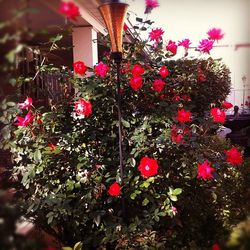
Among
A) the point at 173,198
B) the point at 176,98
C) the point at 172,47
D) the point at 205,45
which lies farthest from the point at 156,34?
the point at 173,198

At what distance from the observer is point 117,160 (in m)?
2.39

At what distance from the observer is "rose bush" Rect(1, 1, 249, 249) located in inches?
88.2

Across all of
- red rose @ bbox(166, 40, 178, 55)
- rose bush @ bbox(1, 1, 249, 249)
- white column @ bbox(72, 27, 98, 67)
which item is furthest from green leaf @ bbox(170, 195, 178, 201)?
white column @ bbox(72, 27, 98, 67)

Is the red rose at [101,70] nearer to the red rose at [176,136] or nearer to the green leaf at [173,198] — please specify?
the red rose at [176,136]

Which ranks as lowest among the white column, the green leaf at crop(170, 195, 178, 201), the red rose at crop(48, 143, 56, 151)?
the green leaf at crop(170, 195, 178, 201)

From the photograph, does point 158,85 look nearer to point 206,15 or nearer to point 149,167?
point 149,167

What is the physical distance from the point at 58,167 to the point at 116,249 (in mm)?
660

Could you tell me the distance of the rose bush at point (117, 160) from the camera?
2.24 metres

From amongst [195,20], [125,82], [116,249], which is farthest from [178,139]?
[195,20]

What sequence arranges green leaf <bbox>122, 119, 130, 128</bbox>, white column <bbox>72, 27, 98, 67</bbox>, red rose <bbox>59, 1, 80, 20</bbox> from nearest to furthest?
1. red rose <bbox>59, 1, 80, 20</bbox>
2. green leaf <bbox>122, 119, 130, 128</bbox>
3. white column <bbox>72, 27, 98, 67</bbox>

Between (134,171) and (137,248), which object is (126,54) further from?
(137,248)

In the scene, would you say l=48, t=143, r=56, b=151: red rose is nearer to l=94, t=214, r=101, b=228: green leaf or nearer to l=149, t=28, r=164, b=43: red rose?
l=94, t=214, r=101, b=228: green leaf

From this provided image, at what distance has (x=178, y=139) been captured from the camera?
2.19 m

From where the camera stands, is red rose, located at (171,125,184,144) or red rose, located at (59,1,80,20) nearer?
red rose, located at (59,1,80,20)
